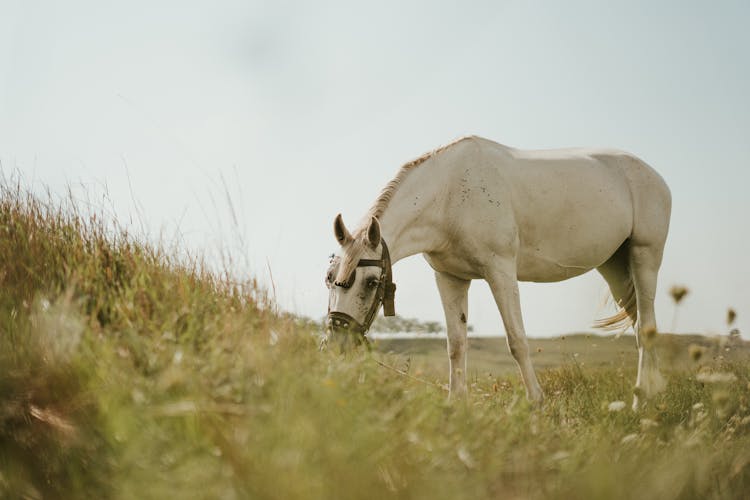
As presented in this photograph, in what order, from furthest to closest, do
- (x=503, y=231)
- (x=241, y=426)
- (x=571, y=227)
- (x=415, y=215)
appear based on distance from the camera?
1. (x=571, y=227)
2. (x=503, y=231)
3. (x=415, y=215)
4. (x=241, y=426)

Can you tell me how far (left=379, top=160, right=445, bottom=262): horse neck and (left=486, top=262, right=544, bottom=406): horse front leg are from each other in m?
0.64

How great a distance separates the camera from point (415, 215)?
5.82 metres

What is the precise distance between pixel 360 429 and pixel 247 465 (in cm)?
45

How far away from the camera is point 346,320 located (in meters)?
5.12

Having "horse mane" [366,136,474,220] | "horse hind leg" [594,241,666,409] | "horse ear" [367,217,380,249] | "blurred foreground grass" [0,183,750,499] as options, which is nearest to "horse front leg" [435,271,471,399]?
"horse mane" [366,136,474,220]

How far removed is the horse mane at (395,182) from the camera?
18.5ft

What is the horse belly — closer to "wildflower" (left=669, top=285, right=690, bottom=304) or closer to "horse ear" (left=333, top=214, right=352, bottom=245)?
"horse ear" (left=333, top=214, right=352, bottom=245)

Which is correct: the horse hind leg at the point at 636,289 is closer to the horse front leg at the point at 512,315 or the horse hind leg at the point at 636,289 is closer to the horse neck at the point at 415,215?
the horse front leg at the point at 512,315

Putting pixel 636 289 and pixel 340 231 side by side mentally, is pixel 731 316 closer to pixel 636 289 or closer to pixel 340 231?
pixel 340 231

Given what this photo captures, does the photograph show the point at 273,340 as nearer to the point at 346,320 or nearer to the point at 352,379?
A: the point at 352,379

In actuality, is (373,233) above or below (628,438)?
above

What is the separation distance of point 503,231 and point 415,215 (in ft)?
2.72

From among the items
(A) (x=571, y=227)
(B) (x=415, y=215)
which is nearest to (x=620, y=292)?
(A) (x=571, y=227)

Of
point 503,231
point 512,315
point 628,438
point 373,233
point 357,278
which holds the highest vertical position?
point 503,231
